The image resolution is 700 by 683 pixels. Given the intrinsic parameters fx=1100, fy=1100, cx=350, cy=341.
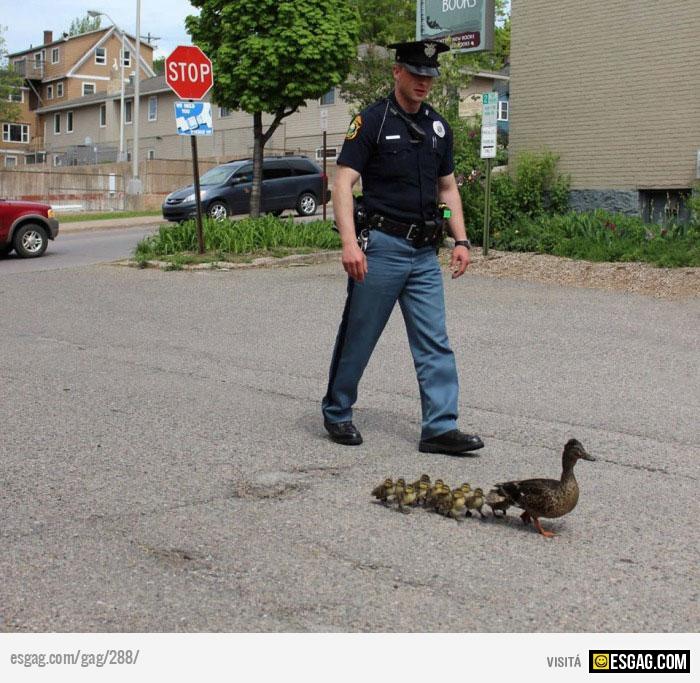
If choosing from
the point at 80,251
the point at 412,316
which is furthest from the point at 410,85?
the point at 80,251

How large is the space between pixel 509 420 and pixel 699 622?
3.32 metres

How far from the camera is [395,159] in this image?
5793 mm

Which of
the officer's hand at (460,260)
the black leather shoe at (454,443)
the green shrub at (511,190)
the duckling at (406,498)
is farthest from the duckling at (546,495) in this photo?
the green shrub at (511,190)

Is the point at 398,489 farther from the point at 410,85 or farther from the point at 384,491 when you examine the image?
the point at 410,85

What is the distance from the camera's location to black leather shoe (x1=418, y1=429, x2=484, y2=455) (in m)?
5.95

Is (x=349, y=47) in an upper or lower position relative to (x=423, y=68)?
upper

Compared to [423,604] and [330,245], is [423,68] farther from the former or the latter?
[330,245]

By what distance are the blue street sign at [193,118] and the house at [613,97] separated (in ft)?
18.8

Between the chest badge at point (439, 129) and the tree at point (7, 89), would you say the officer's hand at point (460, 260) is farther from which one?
the tree at point (7, 89)

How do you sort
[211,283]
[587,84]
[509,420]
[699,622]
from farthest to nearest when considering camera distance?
[587,84], [211,283], [509,420], [699,622]

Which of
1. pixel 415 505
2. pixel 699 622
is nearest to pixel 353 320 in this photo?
pixel 415 505

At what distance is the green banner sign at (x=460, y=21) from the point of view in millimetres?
22844

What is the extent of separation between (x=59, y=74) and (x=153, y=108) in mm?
21756

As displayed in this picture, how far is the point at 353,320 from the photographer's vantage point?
6039 mm
